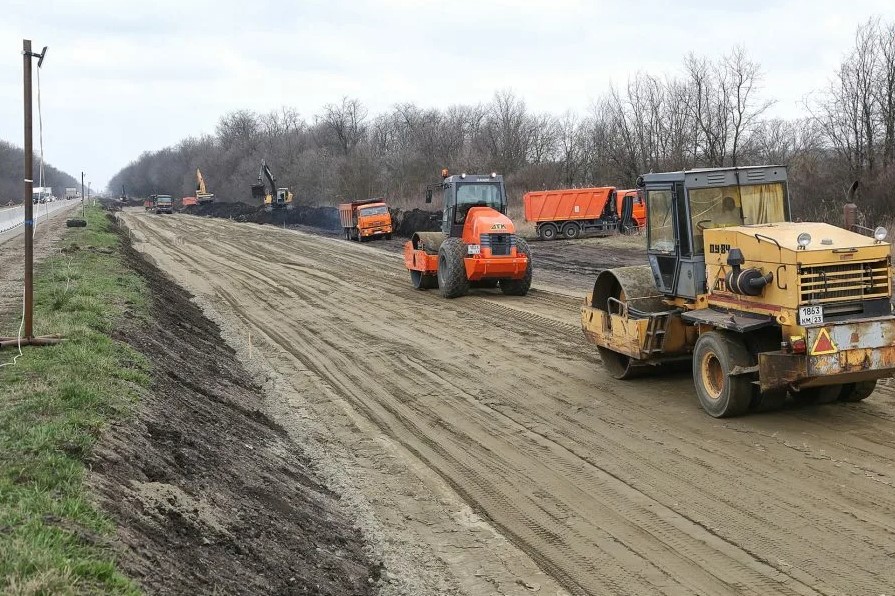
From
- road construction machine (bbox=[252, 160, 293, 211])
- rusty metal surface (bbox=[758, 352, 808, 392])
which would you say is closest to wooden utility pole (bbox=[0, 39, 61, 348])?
rusty metal surface (bbox=[758, 352, 808, 392])

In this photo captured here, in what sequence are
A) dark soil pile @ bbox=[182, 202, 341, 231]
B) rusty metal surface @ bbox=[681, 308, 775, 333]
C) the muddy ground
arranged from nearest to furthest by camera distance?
rusty metal surface @ bbox=[681, 308, 775, 333] < the muddy ground < dark soil pile @ bbox=[182, 202, 341, 231]

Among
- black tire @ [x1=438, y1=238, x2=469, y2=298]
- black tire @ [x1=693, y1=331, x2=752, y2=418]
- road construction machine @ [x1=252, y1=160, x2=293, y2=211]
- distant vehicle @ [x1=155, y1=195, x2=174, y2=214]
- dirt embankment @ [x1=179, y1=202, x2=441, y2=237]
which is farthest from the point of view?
distant vehicle @ [x1=155, y1=195, x2=174, y2=214]

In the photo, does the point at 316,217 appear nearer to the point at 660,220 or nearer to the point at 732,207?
the point at 660,220

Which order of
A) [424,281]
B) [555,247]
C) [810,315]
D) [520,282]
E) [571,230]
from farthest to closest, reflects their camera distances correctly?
[571,230] < [555,247] < [424,281] < [520,282] < [810,315]

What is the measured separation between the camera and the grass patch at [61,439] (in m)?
3.85

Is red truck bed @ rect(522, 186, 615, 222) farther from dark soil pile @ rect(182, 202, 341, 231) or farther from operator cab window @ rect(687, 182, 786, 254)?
operator cab window @ rect(687, 182, 786, 254)

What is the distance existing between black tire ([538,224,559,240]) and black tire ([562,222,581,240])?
452 millimetres

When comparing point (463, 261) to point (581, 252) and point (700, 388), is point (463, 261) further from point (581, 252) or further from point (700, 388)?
point (581, 252)

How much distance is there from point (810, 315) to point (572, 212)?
96.9 ft

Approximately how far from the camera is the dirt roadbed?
5.42 m

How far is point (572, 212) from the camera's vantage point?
120 feet

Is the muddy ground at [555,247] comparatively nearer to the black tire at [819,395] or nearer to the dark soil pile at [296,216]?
the dark soil pile at [296,216]

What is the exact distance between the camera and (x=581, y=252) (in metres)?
30.7

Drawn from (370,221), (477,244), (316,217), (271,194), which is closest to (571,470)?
(477,244)
